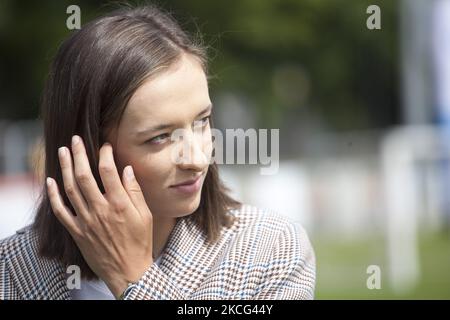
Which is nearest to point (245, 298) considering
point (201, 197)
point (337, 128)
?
point (201, 197)

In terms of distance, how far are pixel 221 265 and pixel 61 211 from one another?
21.1 inches

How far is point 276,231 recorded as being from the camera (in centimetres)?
262

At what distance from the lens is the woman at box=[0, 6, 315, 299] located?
2.38m

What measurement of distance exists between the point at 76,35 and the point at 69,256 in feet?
2.43

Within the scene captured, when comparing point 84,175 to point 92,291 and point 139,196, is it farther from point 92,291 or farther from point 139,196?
point 92,291

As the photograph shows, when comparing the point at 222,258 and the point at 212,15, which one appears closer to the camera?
the point at 222,258

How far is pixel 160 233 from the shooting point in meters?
2.63

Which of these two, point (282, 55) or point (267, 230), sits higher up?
point (282, 55)

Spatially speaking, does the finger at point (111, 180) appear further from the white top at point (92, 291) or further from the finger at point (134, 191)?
the white top at point (92, 291)

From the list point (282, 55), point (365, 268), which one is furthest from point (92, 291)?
point (282, 55)

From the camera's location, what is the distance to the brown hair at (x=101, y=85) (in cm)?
240

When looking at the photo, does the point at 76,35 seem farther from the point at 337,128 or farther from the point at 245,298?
the point at 337,128

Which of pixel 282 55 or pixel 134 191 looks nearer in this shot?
pixel 134 191

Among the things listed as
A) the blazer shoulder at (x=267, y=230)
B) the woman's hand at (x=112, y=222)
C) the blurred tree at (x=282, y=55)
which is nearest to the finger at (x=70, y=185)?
the woman's hand at (x=112, y=222)
